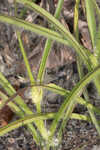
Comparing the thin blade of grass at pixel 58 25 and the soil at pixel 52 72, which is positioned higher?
the thin blade of grass at pixel 58 25

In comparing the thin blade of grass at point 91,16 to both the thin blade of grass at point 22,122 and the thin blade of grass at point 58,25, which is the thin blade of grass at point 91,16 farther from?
the thin blade of grass at point 22,122

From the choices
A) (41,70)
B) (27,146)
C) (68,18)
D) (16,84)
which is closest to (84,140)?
(27,146)

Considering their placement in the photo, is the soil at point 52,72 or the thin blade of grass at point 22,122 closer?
the thin blade of grass at point 22,122

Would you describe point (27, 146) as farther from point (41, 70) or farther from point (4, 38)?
point (4, 38)

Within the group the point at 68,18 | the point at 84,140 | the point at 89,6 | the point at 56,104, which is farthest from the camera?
the point at 68,18

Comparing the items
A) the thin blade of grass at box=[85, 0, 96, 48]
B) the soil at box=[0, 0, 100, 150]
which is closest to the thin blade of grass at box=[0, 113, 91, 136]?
the soil at box=[0, 0, 100, 150]

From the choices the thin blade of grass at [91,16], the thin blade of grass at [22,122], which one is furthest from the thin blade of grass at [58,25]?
the thin blade of grass at [22,122]

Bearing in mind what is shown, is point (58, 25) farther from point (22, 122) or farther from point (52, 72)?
point (52, 72)

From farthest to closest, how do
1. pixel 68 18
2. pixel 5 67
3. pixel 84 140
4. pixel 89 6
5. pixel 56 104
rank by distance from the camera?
1. pixel 5 67
2. pixel 68 18
3. pixel 56 104
4. pixel 84 140
5. pixel 89 6

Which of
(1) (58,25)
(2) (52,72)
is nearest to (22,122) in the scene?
(1) (58,25)
